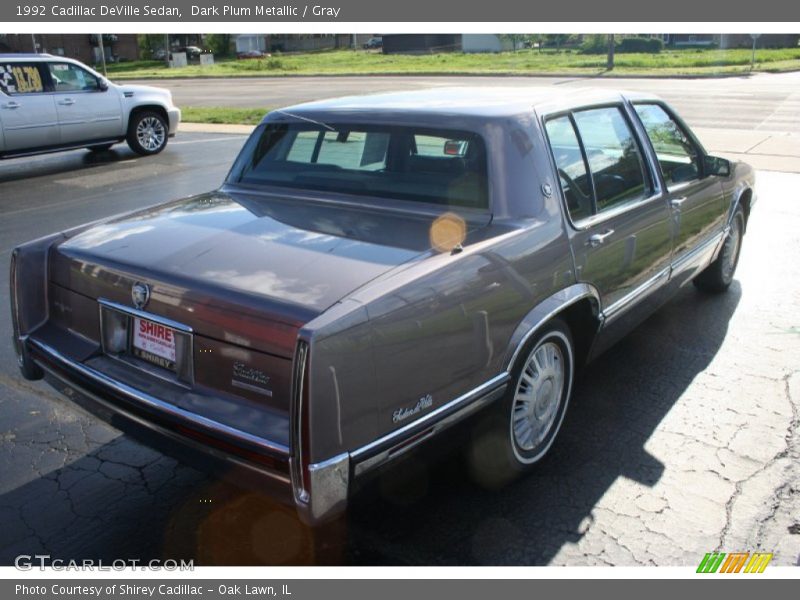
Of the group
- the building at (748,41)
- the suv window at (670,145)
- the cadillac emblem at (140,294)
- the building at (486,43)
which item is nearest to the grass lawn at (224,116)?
the suv window at (670,145)

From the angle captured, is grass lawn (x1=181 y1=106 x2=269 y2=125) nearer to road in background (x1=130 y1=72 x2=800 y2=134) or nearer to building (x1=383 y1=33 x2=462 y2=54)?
road in background (x1=130 y1=72 x2=800 y2=134)

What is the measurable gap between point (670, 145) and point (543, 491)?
8.45 ft

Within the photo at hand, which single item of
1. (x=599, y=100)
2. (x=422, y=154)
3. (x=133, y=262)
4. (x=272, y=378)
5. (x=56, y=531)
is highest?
(x=599, y=100)

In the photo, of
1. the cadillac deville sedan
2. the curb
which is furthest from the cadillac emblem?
the curb

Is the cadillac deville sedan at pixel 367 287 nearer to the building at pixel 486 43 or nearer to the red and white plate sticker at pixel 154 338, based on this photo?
the red and white plate sticker at pixel 154 338

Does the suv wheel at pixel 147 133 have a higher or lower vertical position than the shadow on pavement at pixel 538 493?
higher

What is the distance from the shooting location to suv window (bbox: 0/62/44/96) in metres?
11.7

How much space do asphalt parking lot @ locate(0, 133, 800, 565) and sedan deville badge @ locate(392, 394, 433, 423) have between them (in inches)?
9.4

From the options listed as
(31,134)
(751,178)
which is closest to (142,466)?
(751,178)

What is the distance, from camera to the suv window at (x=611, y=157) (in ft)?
13.0

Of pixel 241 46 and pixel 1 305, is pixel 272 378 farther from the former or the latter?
pixel 241 46

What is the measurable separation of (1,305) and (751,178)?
19.1 ft

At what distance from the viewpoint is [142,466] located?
144 inches

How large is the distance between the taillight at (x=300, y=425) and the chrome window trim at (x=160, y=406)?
6 cm
